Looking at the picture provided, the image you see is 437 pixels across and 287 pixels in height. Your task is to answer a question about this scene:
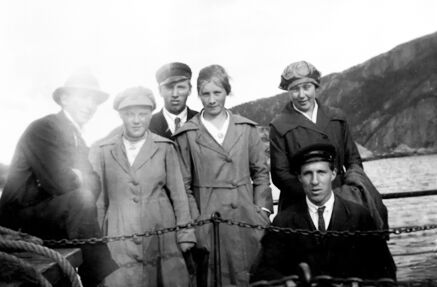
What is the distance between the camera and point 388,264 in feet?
11.0

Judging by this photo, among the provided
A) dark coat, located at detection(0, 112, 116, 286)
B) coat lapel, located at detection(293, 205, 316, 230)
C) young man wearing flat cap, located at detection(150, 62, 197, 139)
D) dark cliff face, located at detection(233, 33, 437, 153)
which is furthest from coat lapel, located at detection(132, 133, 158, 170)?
dark cliff face, located at detection(233, 33, 437, 153)

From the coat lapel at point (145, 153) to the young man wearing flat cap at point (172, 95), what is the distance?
0.68m

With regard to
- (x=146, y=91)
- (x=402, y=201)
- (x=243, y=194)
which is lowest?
(x=402, y=201)

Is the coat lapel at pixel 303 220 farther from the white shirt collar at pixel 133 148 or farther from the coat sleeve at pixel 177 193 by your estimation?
the white shirt collar at pixel 133 148

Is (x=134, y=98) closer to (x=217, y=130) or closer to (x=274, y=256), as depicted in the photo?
(x=217, y=130)

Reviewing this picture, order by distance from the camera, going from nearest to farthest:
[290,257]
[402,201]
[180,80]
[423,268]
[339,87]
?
[290,257] → [180,80] → [423,268] → [402,201] → [339,87]

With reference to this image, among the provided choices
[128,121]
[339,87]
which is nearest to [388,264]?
[128,121]

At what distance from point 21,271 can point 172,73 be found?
2.86m

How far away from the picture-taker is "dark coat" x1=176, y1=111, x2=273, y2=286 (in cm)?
405

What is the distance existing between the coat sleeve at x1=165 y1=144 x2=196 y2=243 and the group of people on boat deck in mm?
11

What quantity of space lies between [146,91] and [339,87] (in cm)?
14257

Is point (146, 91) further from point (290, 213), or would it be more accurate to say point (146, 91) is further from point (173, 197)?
point (290, 213)

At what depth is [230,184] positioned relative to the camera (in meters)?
4.16

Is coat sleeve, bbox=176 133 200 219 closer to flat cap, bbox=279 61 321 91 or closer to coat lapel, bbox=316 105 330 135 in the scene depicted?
flat cap, bbox=279 61 321 91
